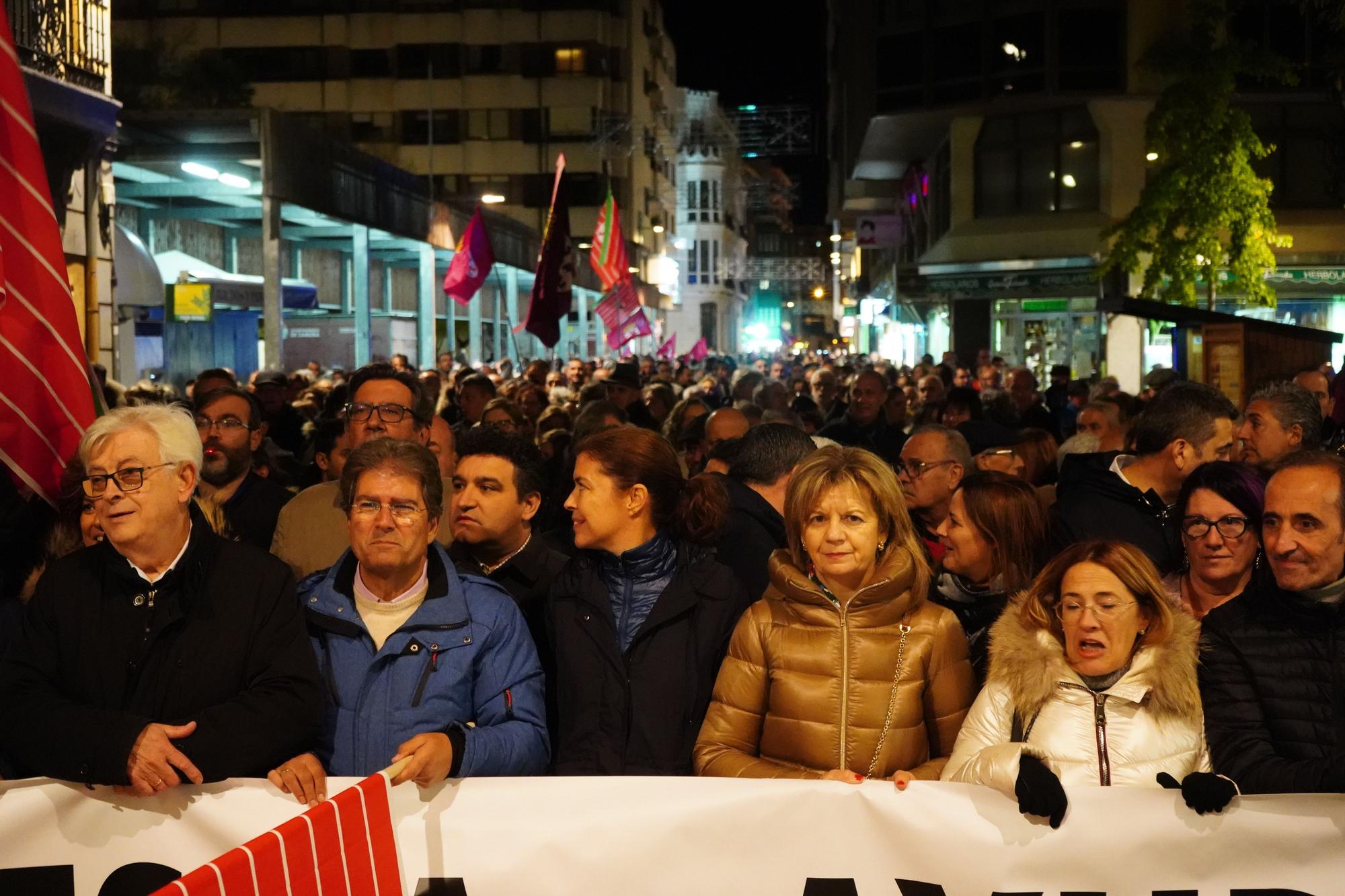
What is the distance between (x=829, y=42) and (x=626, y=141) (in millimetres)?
12826

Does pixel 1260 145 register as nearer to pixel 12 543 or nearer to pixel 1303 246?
pixel 1303 246

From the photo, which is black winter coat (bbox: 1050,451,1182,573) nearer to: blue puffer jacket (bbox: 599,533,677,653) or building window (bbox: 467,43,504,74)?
blue puffer jacket (bbox: 599,533,677,653)

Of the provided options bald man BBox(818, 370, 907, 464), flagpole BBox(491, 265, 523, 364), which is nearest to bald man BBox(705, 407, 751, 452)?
bald man BBox(818, 370, 907, 464)

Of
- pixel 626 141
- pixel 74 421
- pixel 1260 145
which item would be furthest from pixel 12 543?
pixel 626 141

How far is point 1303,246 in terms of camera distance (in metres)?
32.4

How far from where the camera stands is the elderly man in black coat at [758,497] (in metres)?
6.16

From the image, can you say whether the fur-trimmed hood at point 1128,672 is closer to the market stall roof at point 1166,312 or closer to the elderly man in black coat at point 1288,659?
the elderly man in black coat at point 1288,659

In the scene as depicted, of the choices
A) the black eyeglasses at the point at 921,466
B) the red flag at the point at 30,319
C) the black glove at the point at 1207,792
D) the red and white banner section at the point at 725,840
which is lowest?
the red and white banner section at the point at 725,840

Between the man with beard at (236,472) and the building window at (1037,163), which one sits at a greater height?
the building window at (1037,163)

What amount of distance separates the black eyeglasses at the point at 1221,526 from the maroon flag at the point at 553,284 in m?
→ 12.2

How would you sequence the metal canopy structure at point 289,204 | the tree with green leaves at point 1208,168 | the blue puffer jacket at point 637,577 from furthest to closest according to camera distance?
the tree with green leaves at point 1208,168 → the metal canopy structure at point 289,204 → the blue puffer jacket at point 637,577

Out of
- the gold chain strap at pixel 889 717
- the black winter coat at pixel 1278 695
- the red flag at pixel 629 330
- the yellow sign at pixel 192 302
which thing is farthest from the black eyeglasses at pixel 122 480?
the red flag at pixel 629 330

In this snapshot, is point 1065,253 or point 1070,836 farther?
point 1065,253

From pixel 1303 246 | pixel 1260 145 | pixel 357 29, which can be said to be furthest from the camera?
pixel 357 29
